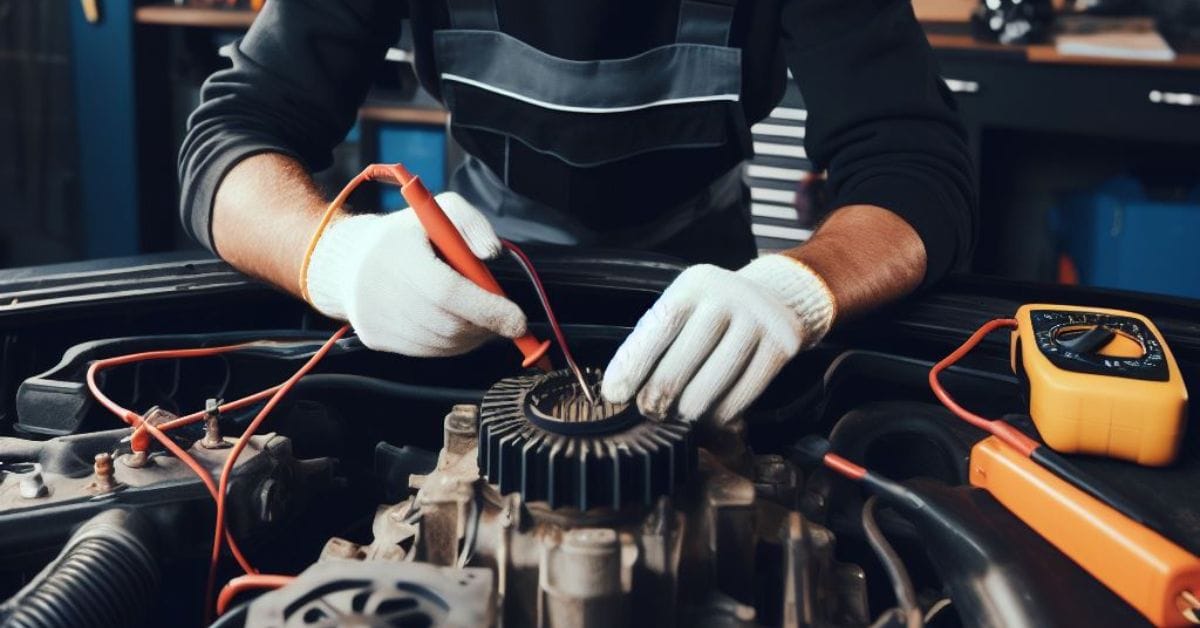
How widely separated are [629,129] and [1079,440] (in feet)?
2.78

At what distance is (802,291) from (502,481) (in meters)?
0.38

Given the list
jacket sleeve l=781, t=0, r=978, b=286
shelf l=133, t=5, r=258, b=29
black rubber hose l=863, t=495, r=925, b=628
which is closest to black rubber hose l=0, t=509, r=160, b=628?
black rubber hose l=863, t=495, r=925, b=628

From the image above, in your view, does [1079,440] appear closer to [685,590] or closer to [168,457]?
[685,590]

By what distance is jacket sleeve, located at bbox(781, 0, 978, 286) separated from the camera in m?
1.26

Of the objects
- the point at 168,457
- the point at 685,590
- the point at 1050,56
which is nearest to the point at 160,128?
the point at 1050,56

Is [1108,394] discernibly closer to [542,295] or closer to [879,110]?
[542,295]

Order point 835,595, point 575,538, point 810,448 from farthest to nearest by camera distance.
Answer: point 810,448 < point 835,595 < point 575,538

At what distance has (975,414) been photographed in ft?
2.90

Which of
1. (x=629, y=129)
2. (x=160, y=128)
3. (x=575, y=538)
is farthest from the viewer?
(x=160, y=128)

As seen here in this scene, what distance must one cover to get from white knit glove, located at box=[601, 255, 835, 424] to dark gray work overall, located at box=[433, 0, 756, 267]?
589mm

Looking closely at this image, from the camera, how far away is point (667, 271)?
3.38ft

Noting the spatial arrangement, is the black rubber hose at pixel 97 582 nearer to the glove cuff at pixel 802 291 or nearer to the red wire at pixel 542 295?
the red wire at pixel 542 295

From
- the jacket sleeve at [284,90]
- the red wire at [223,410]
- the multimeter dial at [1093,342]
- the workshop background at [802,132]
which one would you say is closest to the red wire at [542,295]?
the red wire at [223,410]

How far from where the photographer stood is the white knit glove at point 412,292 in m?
0.92
